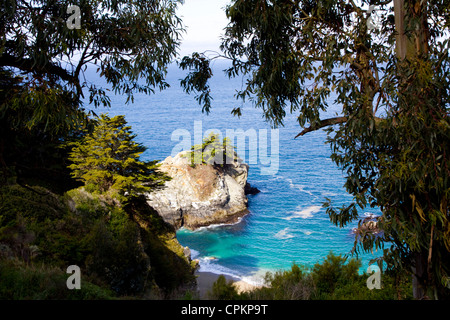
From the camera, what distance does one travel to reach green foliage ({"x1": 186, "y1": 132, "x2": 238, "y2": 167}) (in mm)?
40844

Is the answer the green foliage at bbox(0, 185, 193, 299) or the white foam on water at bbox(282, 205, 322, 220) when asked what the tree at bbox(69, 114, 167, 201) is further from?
the white foam on water at bbox(282, 205, 322, 220)

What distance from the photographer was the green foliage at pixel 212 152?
40.8 meters

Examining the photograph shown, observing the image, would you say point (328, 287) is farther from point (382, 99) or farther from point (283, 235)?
point (283, 235)

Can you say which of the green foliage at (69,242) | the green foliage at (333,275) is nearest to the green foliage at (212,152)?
the green foliage at (69,242)

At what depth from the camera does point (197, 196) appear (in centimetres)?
3872

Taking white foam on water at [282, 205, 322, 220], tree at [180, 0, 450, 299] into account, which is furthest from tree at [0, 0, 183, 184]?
white foam on water at [282, 205, 322, 220]

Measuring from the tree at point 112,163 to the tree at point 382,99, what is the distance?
42.6ft

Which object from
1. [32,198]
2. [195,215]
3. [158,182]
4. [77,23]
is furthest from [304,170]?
[77,23]

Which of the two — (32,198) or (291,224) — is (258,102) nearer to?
(32,198)

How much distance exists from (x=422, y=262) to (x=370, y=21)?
5424 mm

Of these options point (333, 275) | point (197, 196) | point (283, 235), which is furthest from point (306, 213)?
point (333, 275)

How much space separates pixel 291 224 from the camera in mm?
36812

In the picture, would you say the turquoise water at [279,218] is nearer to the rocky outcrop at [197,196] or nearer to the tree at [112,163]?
the rocky outcrop at [197,196]

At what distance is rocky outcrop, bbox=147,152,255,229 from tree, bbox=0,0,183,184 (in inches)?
1104
